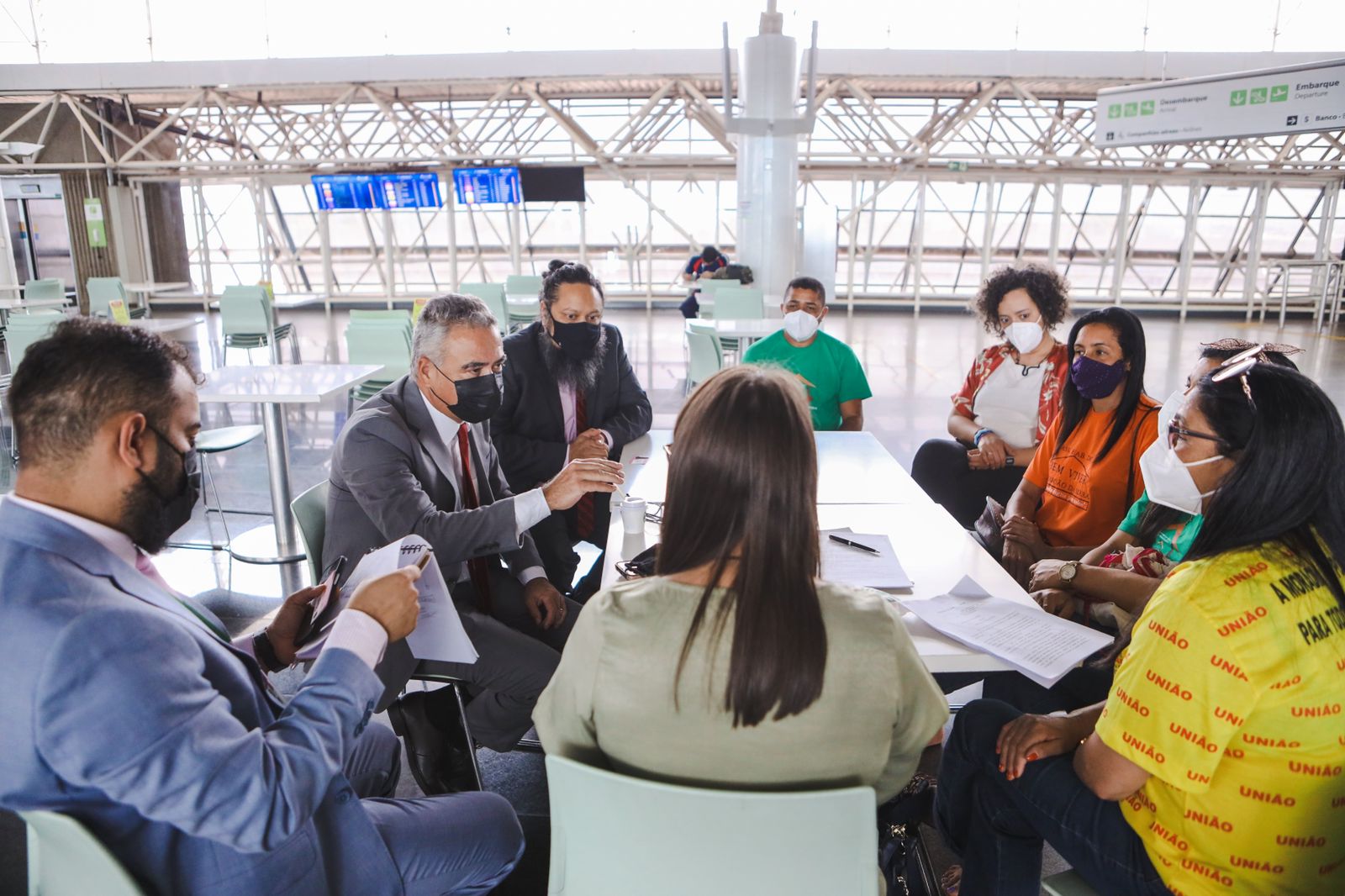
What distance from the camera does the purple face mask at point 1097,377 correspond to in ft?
8.63

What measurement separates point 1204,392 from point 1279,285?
16.4m

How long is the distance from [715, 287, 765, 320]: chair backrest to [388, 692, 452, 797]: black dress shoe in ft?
19.3

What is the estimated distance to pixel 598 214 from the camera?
14.1m

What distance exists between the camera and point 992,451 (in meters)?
3.33

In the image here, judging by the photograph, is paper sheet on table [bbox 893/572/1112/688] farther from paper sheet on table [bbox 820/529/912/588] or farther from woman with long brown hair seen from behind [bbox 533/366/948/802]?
woman with long brown hair seen from behind [bbox 533/366/948/802]

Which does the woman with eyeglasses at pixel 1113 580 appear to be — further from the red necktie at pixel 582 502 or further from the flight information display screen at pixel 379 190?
the flight information display screen at pixel 379 190

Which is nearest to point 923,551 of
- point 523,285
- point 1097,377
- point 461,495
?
point 1097,377

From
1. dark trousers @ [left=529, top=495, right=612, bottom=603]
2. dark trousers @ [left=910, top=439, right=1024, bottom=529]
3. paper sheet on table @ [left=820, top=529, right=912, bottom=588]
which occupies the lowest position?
dark trousers @ [left=529, top=495, right=612, bottom=603]

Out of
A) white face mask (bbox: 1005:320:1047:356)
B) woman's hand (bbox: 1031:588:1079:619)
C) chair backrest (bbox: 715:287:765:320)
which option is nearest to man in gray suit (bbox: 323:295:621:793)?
woman's hand (bbox: 1031:588:1079:619)

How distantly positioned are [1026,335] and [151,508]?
3213 millimetres

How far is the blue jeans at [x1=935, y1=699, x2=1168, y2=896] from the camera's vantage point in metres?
1.36

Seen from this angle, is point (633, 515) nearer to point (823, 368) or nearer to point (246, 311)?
point (823, 368)

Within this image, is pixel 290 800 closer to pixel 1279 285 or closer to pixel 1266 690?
pixel 1266 690

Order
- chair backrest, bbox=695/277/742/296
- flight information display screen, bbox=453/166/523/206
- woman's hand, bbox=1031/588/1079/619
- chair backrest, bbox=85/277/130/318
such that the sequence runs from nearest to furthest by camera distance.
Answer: woman's hand, bbox=1031/588/1079/619, chair backrest, bbox=695/277/742/296, chair backrest, bbox=85/277/130/318, flight information display screen, bbox=453/166/523/206
